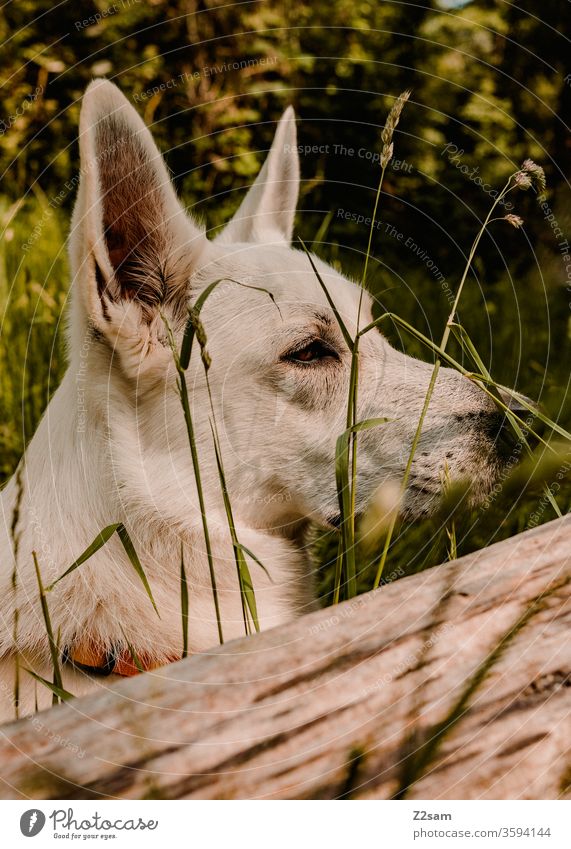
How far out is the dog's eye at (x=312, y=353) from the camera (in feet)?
7.22

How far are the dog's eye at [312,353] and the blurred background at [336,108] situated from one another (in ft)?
7.15

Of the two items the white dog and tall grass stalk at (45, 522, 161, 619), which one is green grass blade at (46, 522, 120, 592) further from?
the white dog

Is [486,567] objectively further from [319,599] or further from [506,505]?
[319,599]

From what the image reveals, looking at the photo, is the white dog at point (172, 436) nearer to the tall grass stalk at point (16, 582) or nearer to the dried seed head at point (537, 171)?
the tall grass stalk at point (16, 582)

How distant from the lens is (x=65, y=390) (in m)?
2.12

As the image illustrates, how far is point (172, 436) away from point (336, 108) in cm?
390

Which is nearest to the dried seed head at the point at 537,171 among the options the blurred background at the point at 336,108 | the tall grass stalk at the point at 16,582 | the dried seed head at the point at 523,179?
the dried seed head at the point at 523,179

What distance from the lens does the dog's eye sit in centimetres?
220

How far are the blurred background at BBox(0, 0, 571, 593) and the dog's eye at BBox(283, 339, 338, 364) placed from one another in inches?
85.9
